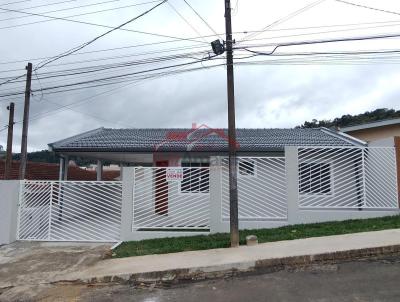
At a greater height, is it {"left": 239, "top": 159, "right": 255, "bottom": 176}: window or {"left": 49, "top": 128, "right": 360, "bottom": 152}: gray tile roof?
{"left": 49, "top": 128, "right": 360, "bottom": 152}: gray tile roof

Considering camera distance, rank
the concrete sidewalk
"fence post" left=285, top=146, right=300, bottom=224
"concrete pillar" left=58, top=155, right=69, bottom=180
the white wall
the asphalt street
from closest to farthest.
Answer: the asphalt street < the concrete sidewalk < the white wall < "fence post" left=285, top=146, right=300, bottom=224 < "concrete pillar" left=58, top=155, right=69, bottom=180

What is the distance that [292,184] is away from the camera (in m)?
10.6

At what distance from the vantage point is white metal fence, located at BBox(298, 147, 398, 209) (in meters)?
11.3

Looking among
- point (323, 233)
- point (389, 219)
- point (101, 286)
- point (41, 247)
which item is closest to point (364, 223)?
point (389, 219)

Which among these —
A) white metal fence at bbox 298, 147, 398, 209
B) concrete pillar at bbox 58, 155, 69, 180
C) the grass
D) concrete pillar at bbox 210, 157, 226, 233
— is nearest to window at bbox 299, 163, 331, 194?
white metal fence at bbox 298, 147, 398, 209

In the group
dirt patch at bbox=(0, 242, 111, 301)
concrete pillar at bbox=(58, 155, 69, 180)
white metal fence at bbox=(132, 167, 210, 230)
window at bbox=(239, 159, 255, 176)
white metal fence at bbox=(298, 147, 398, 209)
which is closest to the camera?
dirt patch at bbox=(0, 242, 111, 301)

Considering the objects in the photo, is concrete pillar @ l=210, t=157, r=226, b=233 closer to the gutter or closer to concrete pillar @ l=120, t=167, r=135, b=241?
concrete pillar @ l=120, t=167, r=135, b=241

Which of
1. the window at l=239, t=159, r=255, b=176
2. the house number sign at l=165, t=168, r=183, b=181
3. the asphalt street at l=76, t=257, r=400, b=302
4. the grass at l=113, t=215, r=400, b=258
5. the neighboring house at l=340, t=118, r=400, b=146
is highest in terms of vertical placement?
the neighboring house at l=340, t=118, r=400, b=146

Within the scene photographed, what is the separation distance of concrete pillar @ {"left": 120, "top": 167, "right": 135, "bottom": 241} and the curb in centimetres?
308

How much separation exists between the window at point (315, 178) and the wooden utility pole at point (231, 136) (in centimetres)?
398

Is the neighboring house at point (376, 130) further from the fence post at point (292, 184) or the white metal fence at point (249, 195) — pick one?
the fence post at point (292, 184)


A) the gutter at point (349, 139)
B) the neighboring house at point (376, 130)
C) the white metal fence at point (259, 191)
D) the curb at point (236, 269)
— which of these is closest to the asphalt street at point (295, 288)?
the curb at point (236, 269)

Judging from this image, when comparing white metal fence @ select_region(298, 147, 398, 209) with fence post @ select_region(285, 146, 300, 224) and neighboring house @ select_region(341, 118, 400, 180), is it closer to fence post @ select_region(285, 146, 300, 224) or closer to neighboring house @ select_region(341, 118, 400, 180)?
fence post @ select_region(285, 146, 300, 224)

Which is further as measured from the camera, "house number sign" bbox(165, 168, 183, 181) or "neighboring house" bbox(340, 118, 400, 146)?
"neighboring house" bbox(340, 118, 400, 146)
